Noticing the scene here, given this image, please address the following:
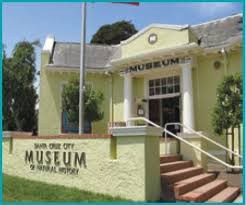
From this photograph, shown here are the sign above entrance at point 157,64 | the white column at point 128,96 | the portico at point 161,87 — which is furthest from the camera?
the white column at point 128,96

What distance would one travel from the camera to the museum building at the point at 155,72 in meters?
13.3

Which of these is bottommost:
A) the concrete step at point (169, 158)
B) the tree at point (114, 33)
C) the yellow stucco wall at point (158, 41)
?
the concrete step at point (169, 158)

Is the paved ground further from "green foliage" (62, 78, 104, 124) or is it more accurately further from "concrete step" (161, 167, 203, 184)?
"green foliage" (62, 78, 104, 124)

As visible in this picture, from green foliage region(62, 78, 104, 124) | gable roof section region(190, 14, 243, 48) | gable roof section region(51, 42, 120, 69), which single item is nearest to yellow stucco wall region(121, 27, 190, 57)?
gable roof section region(190, 14, 243, 48)

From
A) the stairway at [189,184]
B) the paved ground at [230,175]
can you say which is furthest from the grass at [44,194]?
the paved ground at [230,175]

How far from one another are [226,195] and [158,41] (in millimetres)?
8099

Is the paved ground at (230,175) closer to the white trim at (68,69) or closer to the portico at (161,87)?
the portico at (161,87)

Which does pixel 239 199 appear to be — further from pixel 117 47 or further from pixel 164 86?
pixel 117 47

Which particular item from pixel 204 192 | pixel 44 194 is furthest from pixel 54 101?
pixel 204 192

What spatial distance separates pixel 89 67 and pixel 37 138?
→ 748 cm

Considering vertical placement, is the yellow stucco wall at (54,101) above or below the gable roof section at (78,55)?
below

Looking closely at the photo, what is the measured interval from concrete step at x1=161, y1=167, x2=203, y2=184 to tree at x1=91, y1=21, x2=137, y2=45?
28.7m

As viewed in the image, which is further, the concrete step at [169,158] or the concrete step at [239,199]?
the concrete step at [169,158]

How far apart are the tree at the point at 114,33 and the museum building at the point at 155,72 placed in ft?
61.1
